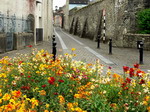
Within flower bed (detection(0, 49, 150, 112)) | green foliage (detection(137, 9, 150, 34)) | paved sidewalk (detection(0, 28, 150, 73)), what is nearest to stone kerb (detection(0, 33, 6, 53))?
paved sidewalk (detection(0, 28, 150, 73))

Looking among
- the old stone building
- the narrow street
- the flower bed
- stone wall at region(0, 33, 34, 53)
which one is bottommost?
the narrow street

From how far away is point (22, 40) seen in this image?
16.9 metres

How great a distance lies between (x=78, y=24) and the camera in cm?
4300

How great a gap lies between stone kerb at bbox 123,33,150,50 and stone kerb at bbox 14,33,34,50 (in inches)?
260

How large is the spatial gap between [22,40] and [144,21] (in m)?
8.08

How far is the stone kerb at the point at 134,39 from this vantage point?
53.8 feet

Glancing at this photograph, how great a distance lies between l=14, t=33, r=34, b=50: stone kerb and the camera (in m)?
15.6

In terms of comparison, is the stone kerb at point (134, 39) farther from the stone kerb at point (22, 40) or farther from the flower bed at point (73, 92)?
the flower bed at point (73, 92)

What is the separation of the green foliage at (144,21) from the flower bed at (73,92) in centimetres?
1284

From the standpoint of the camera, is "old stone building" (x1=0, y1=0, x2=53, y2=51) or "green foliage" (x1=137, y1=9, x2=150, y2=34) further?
"green foliage" (x1=137, y1=9, x2=150, y2=34)

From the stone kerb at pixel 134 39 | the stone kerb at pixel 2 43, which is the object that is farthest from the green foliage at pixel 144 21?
the stone kerb at pixel 2 43

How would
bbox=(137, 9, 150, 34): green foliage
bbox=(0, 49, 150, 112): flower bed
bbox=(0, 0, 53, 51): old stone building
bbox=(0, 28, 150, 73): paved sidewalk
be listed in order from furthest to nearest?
bbox=(137, 9, 150, 34): green foliage → bbox=(0, 0, 53, 51): old stone building → bbox=(0, 28, 150, 73): paved sidewalk → bbox=(0, 49, 150, 112): flower bed

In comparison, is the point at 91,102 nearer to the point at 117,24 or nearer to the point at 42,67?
the point at 42,67

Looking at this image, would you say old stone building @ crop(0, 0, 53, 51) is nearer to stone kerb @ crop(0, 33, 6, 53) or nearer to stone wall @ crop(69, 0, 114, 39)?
stone kerb @ crop(0, 33, 6, 53)
